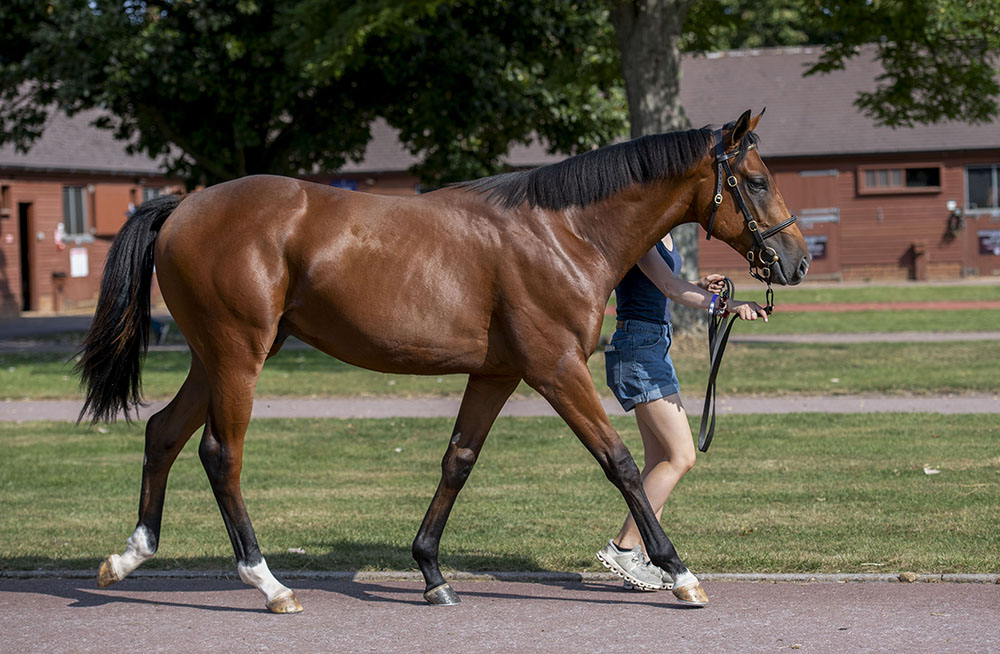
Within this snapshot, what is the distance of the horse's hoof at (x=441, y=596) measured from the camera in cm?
546

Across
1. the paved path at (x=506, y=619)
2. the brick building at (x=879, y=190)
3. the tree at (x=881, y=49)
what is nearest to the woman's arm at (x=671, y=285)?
the paved path at (x=506, y=619)

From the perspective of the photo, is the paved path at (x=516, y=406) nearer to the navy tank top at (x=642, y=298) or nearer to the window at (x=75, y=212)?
the navy tank top at (x=642, y=298)

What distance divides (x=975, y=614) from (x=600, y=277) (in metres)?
2.12

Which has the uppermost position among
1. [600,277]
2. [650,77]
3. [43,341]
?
[650,77]

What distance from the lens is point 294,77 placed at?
21188 millimetres

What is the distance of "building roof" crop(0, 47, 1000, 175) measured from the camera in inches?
1556

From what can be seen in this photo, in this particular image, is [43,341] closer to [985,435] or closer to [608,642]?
[985,435]

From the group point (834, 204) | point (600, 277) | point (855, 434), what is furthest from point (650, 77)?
point (834, 204)

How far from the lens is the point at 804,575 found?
570 centimetres

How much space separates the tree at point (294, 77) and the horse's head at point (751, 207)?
14.2 metres

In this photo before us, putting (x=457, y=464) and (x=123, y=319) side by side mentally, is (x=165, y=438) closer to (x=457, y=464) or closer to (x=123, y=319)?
(x=123, y=319)

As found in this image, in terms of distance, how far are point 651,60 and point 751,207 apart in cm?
1317

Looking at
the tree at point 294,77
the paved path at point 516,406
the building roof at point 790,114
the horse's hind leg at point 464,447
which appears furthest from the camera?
the building roof at point 790,114

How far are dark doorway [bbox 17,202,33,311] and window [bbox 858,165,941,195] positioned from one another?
2576 cm
